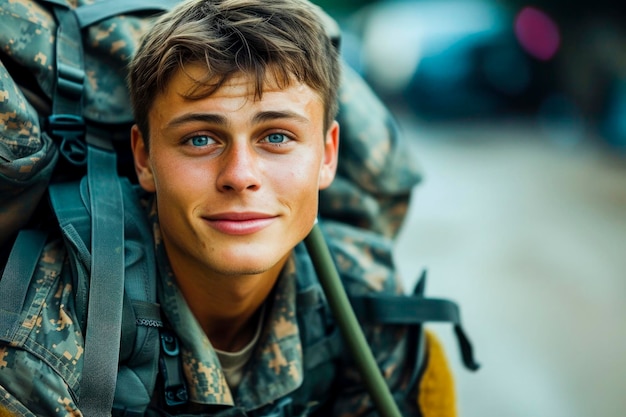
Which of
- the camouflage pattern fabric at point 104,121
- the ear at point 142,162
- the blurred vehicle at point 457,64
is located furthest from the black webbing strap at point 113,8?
the blurred vehicle at point 457,64

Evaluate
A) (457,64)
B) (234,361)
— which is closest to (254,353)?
(234,361)

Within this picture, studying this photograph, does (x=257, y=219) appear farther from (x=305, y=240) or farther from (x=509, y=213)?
(x=509, y=213)

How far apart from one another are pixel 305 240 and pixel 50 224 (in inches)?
25.9

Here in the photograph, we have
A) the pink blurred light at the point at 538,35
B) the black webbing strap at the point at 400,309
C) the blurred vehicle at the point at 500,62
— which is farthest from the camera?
the pink blurred light at the point at 538,35

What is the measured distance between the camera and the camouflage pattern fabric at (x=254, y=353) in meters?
1.79

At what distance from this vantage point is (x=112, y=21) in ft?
7.42

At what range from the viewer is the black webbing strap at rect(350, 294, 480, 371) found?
246 centimetres

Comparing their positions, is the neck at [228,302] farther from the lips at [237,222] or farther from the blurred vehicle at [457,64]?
the blurred vehicle at [457,64]

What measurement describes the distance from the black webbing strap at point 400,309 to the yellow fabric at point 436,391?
0.15 meters

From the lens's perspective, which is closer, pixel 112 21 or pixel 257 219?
pixel 257 219

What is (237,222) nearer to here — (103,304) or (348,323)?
(103,304)

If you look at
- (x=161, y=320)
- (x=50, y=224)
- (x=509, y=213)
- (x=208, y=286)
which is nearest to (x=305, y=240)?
(x=208, y=286)

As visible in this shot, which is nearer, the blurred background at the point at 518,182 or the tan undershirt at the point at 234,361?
the tan undershirt at the point at 234,361

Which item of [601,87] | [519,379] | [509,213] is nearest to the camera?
[519,379]
